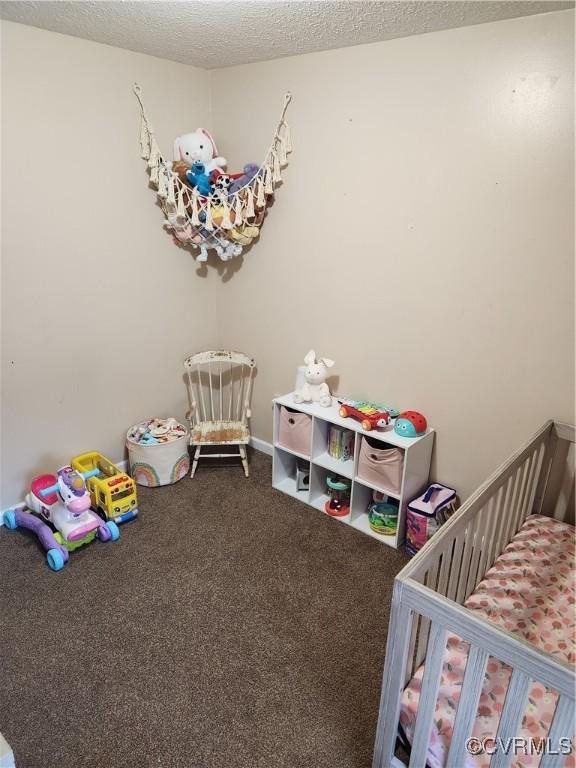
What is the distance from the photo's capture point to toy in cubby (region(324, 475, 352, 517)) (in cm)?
260

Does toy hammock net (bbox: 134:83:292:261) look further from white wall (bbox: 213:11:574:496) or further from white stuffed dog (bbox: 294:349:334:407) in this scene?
white stuffed dog (bbox: 294:349:334:407)

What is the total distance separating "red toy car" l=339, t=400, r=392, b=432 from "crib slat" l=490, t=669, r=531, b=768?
1.39m

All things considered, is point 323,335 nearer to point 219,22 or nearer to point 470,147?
point 470,147

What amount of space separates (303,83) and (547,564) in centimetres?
242

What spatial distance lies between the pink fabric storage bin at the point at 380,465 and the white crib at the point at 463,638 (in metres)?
0.54

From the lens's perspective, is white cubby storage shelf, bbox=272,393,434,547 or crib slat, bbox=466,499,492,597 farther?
white cubby storage shelf, bbox=272,393,434,547

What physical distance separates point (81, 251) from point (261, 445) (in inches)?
63.0

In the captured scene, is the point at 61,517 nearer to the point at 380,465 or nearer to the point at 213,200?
the point at 380,465

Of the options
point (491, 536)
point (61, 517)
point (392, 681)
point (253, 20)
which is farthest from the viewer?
point (61, 517)

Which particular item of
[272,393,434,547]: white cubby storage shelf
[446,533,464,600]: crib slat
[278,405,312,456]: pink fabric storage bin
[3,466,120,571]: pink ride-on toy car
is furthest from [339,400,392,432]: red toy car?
[3,466,120,571]: pink ride-on toy car

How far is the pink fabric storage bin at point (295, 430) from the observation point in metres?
2.63

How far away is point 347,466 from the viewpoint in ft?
8.42

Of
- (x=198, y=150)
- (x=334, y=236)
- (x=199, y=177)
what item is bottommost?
(x=334, y=236)

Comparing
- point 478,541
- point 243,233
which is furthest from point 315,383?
point 478,541
